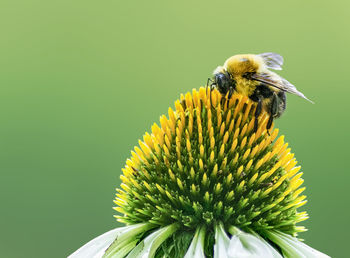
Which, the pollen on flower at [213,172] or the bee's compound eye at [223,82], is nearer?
the pollen on flower at [213,172]

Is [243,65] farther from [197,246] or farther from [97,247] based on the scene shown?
[97,247]

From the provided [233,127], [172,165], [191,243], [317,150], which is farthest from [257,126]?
[317,150]

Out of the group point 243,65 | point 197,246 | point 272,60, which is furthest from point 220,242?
point 272,60

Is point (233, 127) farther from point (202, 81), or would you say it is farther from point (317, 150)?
point (202, 81)

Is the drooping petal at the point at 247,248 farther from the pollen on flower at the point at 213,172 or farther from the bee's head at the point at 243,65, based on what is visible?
the bee's head at the point at 243,65

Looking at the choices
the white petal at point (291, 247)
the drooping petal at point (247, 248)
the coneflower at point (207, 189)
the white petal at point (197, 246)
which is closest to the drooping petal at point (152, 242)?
the coneflower at point (207, 189)

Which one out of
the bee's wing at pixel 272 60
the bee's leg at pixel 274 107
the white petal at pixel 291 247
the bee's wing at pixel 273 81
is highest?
the bee's wing at pixel 272 60

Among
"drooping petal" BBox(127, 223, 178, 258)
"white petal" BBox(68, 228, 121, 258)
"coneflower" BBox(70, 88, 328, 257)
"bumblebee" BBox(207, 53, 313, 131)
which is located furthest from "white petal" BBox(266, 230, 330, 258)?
"white petal" BBox(68, 228, 121, 258)
